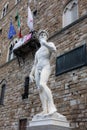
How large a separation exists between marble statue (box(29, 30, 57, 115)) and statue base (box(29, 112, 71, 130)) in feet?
0.56

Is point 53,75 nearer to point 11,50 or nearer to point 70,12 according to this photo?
point 70,12

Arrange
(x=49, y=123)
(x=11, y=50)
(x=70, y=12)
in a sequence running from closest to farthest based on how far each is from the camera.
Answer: (x=49, y=123)
(x=70, y=12)
(x=11, y=50)

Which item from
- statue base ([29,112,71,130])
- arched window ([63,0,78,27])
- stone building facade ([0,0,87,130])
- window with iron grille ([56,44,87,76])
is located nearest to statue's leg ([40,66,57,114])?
statue base ([29,112,71,130])

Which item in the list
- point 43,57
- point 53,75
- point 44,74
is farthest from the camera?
point 53,75

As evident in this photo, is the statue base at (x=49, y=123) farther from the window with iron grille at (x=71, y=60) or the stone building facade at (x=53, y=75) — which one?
the window with iron grille at (x=71, y=60)

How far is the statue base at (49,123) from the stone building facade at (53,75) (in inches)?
83.3

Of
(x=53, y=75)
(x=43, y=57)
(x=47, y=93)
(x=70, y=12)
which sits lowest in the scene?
(x=47, y=93)

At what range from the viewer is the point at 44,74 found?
564cm

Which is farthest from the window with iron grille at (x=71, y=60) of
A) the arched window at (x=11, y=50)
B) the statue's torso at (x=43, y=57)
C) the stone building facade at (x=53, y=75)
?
the arched window at (x=11, y=50)

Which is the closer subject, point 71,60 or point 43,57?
point 43,57

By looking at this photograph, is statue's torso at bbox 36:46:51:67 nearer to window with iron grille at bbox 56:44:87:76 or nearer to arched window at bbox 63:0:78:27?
window with iron grille at bbox 56:44:87:76

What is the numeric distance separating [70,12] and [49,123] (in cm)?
604

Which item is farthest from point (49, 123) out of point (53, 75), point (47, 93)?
point (53, 75)

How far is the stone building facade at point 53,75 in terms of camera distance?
764 cm
